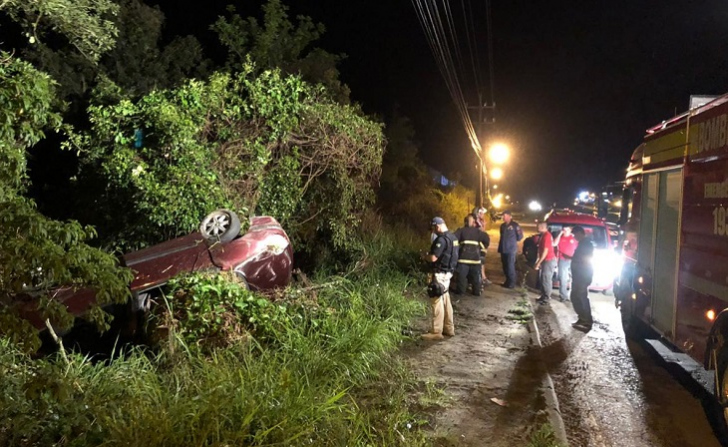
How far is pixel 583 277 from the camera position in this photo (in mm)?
9031

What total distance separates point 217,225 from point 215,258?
0.53 metres

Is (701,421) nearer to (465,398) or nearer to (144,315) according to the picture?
(465,398)

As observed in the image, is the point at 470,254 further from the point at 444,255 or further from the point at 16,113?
the point at 16,113

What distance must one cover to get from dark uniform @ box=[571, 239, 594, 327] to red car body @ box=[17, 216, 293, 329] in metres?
4.36

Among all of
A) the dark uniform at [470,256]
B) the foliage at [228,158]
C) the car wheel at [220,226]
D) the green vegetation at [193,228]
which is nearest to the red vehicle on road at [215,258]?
the car wheel at [220,226]

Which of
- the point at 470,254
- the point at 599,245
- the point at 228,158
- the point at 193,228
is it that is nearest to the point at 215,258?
the point at 193,228

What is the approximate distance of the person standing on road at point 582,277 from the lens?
9.04m

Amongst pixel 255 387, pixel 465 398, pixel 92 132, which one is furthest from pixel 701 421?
pixel 92 132

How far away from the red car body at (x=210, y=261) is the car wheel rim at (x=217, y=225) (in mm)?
138

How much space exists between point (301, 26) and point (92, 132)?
751 centimetres

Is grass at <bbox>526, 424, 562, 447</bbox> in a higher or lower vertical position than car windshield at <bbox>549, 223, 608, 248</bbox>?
lower

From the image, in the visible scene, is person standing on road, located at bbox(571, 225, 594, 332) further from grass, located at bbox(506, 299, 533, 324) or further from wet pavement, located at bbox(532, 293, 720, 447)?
grass, located at bbox(506, 299, 533, 324)

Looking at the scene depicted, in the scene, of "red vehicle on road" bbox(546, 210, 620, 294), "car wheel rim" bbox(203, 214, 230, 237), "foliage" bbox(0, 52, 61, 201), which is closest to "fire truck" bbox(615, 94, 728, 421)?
"red vehicle on road" bbox(546, 210, 620, 294)

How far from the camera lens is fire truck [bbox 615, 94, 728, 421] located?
17.0ft
